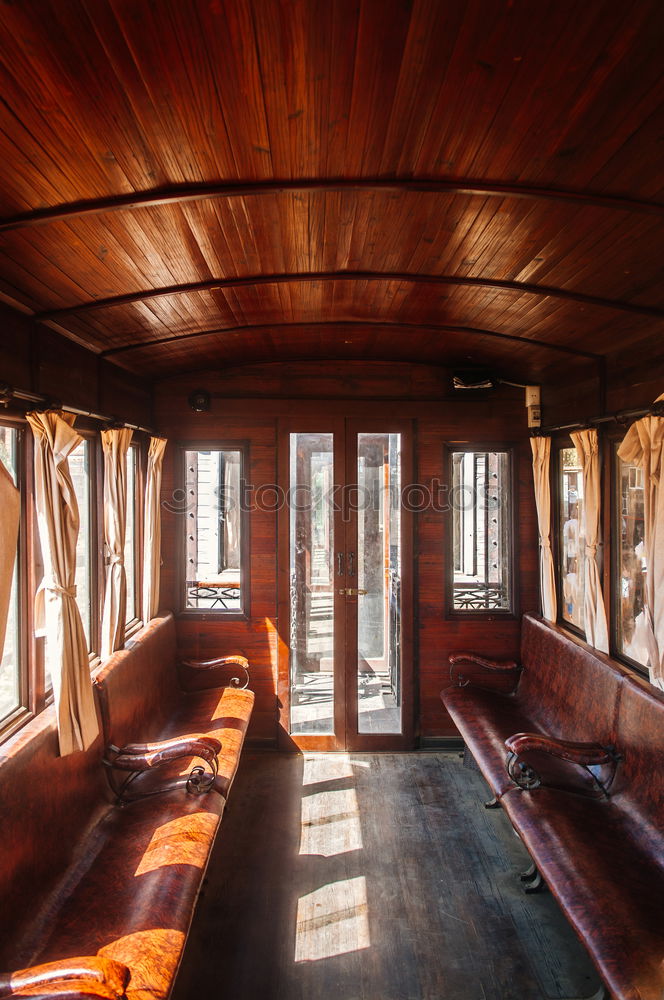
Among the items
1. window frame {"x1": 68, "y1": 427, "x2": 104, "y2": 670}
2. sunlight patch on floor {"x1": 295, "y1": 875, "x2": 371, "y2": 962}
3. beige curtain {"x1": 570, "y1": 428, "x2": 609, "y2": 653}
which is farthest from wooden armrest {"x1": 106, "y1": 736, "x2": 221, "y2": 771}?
beige curtain {"x1": 570, "y1": 428, "x2": 609, "y2": 653}

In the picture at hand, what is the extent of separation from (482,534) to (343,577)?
1.10 m

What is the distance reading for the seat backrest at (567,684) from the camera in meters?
2.90

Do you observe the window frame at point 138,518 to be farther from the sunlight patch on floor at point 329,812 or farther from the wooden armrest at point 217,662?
the sunlight patch on floor at point 329,812

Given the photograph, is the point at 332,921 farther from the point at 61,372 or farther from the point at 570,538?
the point at 61,372

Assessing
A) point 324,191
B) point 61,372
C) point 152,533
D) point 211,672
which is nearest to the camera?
point 324,191

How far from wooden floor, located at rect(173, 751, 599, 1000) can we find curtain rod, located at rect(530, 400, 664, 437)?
2354 millimetres

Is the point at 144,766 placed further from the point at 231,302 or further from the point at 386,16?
the point at 386,16

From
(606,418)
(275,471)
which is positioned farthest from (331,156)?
(275,471)

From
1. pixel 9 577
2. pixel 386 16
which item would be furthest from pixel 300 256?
pixel 9 577

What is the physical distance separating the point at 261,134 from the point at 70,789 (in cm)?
249

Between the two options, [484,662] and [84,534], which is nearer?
[84,534]

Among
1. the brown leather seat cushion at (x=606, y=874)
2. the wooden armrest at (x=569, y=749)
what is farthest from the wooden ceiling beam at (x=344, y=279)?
the brown leather seat cushion at (x=606, y=874)

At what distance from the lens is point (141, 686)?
333 centimetres

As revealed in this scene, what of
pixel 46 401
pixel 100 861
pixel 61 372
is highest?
pixel 61 372
